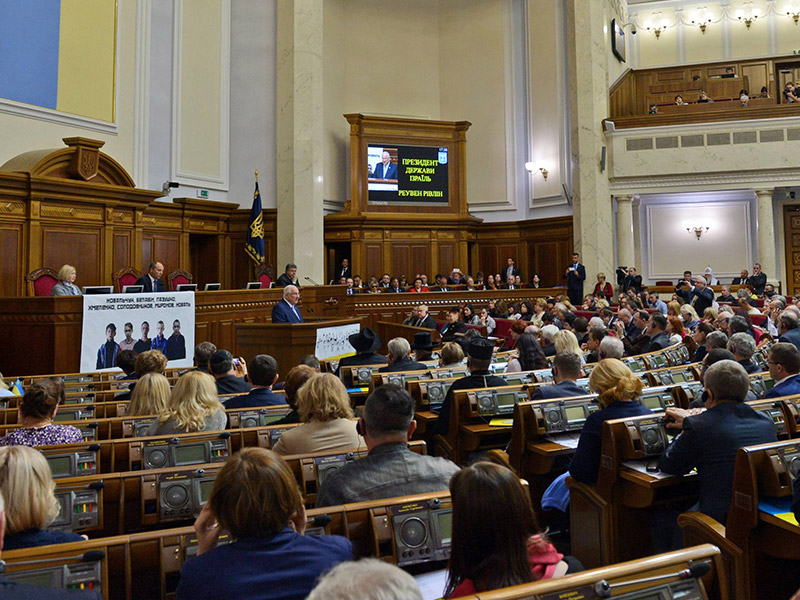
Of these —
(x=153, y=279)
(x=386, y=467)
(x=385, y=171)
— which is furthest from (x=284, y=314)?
(x=385, y=171)

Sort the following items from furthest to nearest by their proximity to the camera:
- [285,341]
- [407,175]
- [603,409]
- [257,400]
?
[407,175] → [285,341] → [257,400] → [603,409]

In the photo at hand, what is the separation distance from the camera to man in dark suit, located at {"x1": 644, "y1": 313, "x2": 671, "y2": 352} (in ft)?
22.7

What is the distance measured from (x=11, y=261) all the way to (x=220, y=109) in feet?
18.4

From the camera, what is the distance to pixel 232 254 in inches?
562

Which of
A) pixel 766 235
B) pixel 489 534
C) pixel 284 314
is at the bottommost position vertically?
pixel 489 534

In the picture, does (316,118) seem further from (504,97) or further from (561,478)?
(561,478)

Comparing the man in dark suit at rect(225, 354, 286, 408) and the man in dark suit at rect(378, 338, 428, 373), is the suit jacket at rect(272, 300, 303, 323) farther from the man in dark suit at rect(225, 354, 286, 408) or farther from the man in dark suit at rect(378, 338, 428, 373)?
the man in dark suit at rect(225, 354, 286, 408)

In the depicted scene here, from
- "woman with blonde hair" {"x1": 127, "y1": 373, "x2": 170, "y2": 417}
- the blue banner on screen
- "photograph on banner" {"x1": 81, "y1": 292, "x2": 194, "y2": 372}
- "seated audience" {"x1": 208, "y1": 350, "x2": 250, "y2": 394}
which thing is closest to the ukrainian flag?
"photograph on banner" {"x1": 81, "y1": 292, "x2": 194, "y2": 372}

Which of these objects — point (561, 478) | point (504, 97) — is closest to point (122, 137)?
point (504, 97)

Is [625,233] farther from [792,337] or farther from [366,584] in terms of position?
[366,584]

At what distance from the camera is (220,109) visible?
14.0 metres

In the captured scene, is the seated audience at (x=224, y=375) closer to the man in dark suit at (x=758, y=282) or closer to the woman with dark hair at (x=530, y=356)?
the woman with dark hair at (x=530, y=356)

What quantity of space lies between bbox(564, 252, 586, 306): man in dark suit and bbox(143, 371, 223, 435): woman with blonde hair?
11.3 meters

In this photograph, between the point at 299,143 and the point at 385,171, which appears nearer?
the point at 299,143
